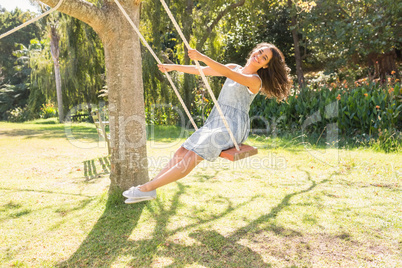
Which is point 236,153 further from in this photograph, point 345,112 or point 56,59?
point 56,59

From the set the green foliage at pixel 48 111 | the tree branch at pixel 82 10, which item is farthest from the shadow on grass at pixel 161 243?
the green foliage at pixel 48 111

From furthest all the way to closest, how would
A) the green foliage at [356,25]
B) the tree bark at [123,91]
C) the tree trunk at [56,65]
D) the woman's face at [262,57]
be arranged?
1. the tree trunk at [56,65]
2. the green foliage at [356,25]
3. the tree bark at [123,91]
4. the woman's face at [262,57]

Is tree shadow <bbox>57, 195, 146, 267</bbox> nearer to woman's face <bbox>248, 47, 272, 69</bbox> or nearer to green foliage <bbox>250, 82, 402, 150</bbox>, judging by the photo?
woman's face <bbox>248, 47, 272, 69</bbox>

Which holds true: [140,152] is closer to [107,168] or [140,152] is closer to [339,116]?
[107,168]

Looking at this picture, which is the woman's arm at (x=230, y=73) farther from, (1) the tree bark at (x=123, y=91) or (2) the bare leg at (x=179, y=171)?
(1) the tree bark at (x=123, y=91)

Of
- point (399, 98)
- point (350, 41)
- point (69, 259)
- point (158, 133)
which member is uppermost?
point (350, 41)

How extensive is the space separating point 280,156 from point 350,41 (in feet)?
18.5

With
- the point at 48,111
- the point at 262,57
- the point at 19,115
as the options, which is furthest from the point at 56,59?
the point at 262,57

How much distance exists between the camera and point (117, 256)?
2.25m

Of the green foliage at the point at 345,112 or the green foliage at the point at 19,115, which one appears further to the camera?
the green foliage at the point at 19,115

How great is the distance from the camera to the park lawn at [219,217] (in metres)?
2.25

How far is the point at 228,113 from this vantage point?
264 cm

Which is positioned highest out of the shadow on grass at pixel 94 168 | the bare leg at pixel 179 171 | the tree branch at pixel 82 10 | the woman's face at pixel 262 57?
the tree branch at pixel 82 10

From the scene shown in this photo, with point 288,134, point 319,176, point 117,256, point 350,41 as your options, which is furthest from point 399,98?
point 117,256
